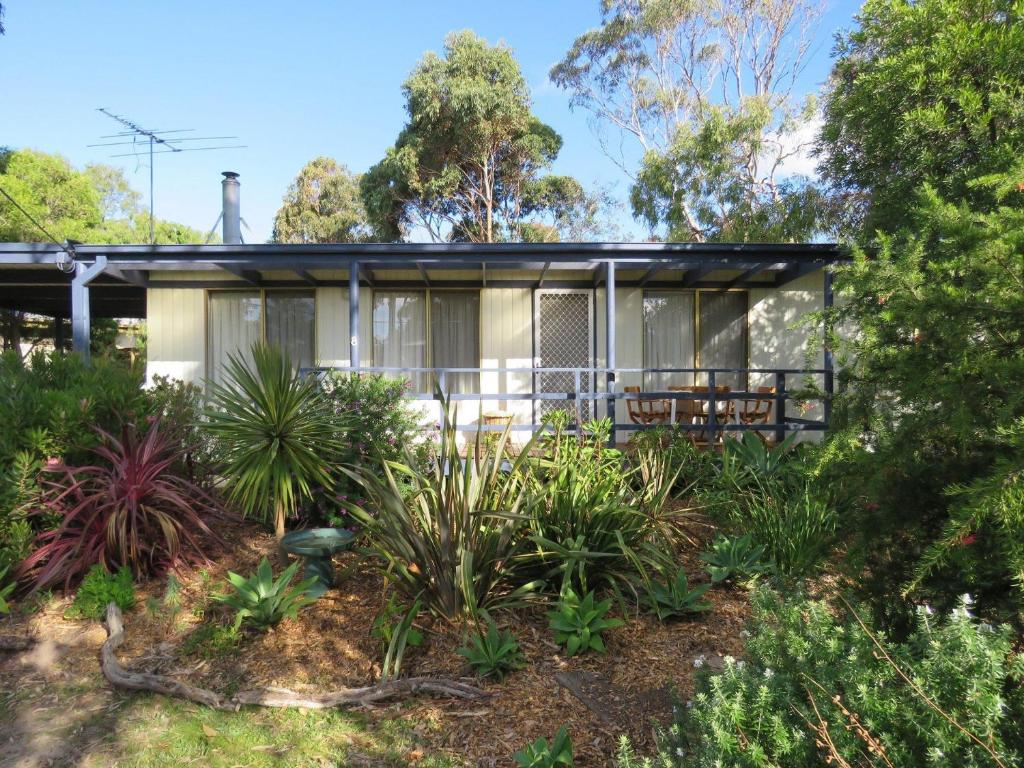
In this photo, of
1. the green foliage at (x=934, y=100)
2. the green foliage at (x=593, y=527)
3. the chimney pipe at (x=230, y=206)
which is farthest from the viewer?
the chimney pipe at (x=230, y=206)

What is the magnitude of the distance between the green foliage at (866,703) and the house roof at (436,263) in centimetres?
658

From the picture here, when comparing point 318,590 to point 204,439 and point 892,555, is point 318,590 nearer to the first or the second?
point 204,439

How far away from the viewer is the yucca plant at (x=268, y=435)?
15.5 feet

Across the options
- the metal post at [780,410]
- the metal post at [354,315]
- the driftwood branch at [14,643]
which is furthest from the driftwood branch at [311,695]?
the metal post at [780,410]

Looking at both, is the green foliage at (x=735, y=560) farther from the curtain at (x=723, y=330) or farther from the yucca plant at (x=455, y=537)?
the curtain at (x=723, y=330)

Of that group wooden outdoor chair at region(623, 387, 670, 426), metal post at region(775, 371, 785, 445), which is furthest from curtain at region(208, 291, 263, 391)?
metal post at region(775, 371, 785, 445)

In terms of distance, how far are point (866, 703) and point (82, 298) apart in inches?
365

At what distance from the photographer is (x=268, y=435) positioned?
190 inches

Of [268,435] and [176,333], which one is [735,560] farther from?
[176,333]

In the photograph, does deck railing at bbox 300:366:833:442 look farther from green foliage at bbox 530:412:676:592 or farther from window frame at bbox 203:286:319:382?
window frame at bbox 203:286:319:382

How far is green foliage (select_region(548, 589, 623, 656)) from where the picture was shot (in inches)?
135

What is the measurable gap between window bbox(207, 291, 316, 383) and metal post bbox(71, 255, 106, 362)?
1589mm

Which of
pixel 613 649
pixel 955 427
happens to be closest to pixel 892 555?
pixel 955 427

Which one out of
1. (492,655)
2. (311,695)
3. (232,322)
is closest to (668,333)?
(232,322)
